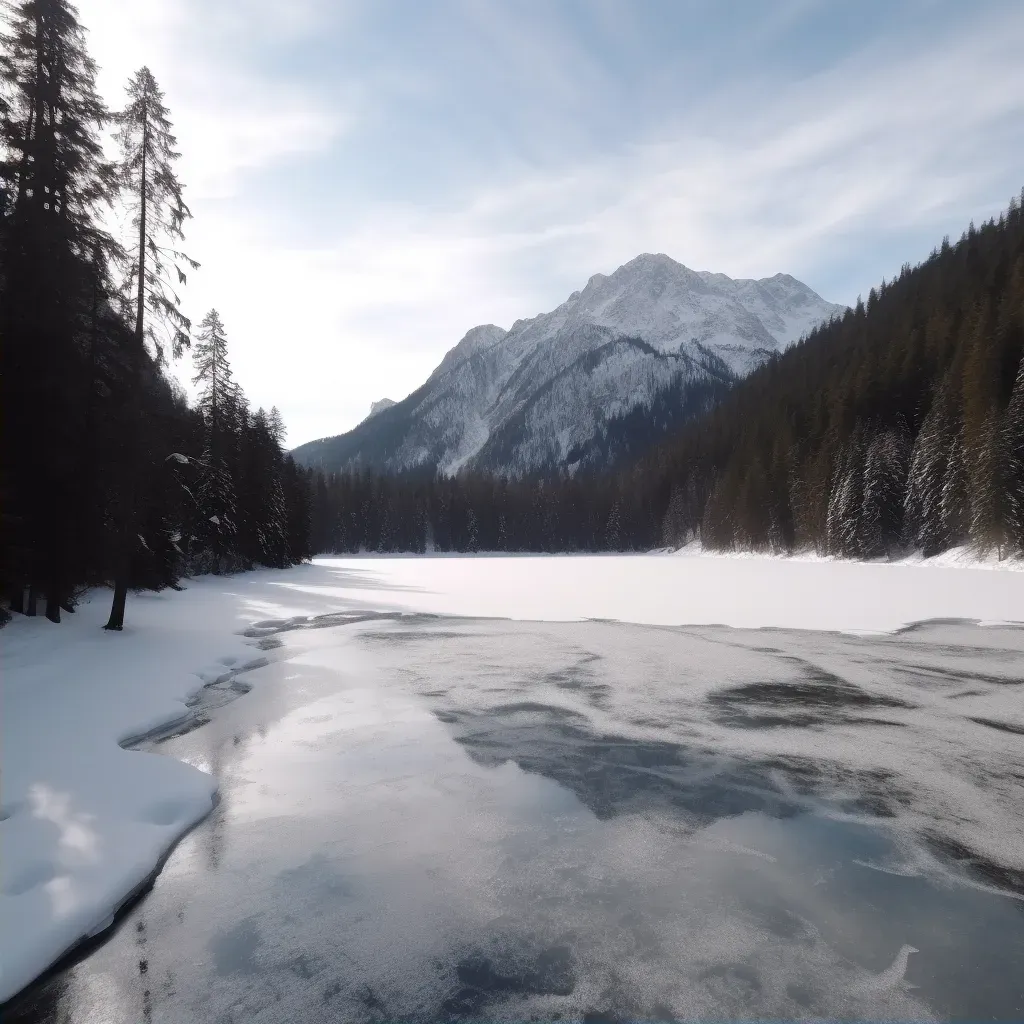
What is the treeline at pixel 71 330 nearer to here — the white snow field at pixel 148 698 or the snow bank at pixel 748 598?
the white snow field at pixel 148 698

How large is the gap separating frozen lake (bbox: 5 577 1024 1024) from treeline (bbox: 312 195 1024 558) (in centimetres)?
3956

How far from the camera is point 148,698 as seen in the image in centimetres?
1076

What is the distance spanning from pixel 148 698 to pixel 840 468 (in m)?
64.1

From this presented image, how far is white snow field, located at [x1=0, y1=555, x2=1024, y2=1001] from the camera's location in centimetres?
502

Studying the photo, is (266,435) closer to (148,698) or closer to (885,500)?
(148,698)

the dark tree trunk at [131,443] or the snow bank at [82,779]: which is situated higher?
the dark tree trunk at [131,443]

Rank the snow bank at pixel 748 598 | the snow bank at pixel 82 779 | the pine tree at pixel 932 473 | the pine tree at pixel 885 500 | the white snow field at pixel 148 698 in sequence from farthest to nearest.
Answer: the pine tree at pixel 885 500
the pine tree at pixel 932 473
the snow bank at pixel 748 598
the white snow field at pixel 148 698
the snow bank at pixel 82 779

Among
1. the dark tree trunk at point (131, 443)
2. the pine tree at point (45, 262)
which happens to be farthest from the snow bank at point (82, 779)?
the pine tree at point (45, 262)

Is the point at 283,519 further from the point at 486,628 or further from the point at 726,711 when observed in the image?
the point at 726,711

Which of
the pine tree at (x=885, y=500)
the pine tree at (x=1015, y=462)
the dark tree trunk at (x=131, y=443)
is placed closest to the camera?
the dark tree trunk at (x=131, y=443)

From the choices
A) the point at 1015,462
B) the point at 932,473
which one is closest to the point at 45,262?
the point at 1015,462

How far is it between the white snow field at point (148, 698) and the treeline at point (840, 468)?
54.3ft

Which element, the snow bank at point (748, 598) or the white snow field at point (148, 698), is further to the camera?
the snow bank at point (748, 598)

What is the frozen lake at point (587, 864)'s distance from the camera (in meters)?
3.93
